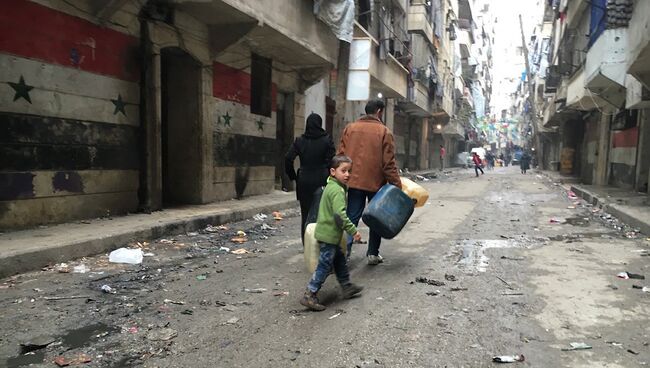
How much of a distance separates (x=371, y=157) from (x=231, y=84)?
6.69 meters

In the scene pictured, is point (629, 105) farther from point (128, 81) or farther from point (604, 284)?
point (128, 81)

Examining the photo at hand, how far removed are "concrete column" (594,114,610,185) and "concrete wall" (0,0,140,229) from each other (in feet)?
60.1

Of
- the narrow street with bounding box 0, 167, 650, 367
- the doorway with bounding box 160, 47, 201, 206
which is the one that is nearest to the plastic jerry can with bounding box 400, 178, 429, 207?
the narrow street with bounding box 0, 167, 650, 367

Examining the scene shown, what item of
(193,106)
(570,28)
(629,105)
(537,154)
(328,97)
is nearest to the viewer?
(193,106)

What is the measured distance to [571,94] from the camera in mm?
18625

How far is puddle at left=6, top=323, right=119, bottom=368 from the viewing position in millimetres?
2912

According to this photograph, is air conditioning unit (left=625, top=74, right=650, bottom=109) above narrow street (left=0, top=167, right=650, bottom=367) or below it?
above

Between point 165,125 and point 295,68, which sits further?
point 295,68

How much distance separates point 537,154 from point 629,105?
131 ft

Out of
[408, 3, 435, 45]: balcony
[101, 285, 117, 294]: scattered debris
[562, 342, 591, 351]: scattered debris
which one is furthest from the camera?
[408, 3, 435, 45]: balcony

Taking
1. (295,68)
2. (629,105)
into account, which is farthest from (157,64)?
(629,105)

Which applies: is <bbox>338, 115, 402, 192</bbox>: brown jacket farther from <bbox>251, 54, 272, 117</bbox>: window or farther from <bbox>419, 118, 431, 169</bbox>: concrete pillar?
<bbox>419, 118, 431, 169</bbox>: concrete pillar

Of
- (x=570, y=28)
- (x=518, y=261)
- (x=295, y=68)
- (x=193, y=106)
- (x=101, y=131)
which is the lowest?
(x=518, y=261)

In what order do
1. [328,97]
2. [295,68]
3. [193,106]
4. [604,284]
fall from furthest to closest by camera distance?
[328,97], [295,68], [193,106], [604,284]
